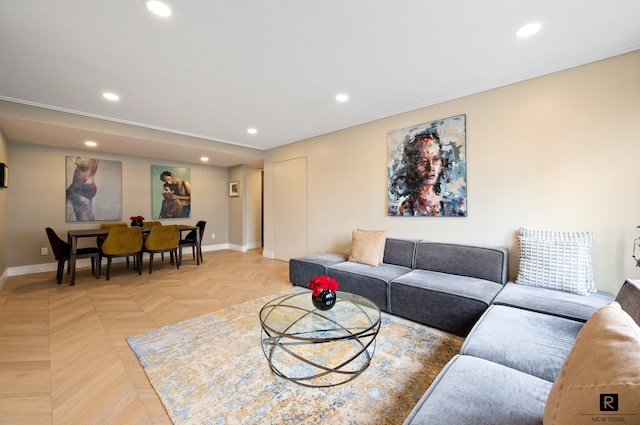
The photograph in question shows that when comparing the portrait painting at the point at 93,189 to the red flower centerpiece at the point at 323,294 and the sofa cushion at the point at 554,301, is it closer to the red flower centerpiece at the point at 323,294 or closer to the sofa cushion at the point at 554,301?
the red flower centerpiece at the point at 323,294

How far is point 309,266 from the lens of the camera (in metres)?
3.53

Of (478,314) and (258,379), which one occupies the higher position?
(478,314)

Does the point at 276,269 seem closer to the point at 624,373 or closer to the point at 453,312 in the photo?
the point at 453,312

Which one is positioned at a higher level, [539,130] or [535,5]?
[535,5]

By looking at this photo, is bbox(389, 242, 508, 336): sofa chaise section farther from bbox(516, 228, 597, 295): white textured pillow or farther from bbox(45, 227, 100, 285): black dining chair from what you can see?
bbox(45, 227, 100, 285): black dining chair

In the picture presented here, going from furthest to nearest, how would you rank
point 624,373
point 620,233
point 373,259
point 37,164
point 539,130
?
1. point 37,164
2. point 373,259
3. point 539,130
4. point 620,233
5. point 624,373

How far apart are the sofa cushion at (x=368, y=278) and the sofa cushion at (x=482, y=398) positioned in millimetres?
1572

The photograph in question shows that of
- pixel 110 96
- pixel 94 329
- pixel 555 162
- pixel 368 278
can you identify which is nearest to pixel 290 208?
pixel 368 278

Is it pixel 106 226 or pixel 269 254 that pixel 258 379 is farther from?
pixel 106 226

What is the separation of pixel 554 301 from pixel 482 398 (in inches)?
58.6

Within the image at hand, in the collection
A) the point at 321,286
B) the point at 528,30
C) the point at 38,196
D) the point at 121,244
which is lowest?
the point at 321,286

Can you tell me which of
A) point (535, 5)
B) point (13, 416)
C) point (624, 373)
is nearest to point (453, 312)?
point (624, 373)

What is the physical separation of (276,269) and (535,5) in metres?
4.49

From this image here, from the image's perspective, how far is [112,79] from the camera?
2.67 metres
